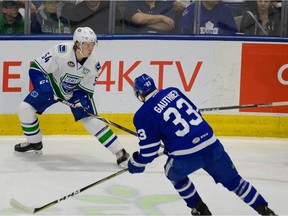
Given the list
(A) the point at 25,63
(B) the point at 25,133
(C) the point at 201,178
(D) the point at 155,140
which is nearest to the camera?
(D) the point at 155,140

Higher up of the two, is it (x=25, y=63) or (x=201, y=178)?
(x=25, y=63)

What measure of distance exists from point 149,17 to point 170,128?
2506mm

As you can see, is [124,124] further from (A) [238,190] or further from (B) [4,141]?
(A) [238,190]

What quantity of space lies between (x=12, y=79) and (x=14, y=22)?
1.46ft

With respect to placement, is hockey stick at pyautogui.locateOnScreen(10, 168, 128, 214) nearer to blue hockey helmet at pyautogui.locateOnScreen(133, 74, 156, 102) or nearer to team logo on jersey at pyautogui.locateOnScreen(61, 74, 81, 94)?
blue hockey helmet at pyautogui.locateOnScreen(133, 74, 156, 102)

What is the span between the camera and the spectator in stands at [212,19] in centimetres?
664

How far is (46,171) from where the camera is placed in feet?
18.6

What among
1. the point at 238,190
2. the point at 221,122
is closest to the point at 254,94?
the point at 221,122

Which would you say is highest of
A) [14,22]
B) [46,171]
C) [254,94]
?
[14,22]

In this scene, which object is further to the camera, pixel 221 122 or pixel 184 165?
pixel 221 122

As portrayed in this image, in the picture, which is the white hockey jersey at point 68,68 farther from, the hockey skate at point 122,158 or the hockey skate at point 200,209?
the hockey skate at point 200,209

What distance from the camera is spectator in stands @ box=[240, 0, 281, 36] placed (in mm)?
6699

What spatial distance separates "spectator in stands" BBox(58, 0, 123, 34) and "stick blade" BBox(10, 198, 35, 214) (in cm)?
215

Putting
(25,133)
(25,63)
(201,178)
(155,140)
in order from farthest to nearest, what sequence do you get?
(25,63) → (25,133) → (201,178) → (155,140)
